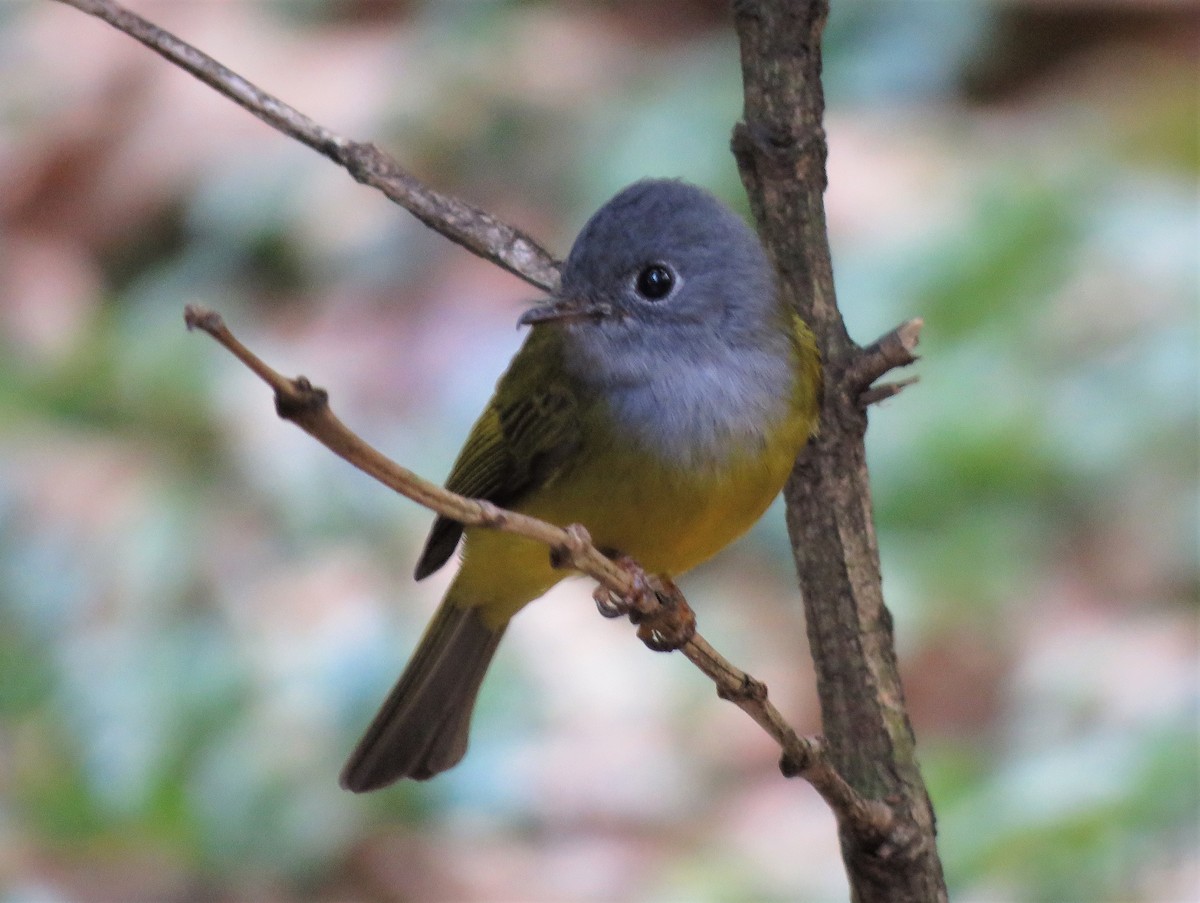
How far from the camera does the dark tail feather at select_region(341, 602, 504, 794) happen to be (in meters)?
3.00

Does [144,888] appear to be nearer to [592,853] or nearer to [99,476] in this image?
[592,853]

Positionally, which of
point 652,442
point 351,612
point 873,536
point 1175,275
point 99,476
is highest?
point 1175,275

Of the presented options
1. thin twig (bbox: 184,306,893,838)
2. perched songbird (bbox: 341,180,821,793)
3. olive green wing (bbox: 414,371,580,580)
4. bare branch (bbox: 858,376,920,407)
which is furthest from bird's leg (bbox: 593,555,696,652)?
bare branch (bbox: 858,376,920,407)

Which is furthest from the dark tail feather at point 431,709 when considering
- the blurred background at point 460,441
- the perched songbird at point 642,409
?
the blurred background at point 460,441

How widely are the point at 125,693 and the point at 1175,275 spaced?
10.0 ft

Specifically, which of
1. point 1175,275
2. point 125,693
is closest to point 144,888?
point 125,693

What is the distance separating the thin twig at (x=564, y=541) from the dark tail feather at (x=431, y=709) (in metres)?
0.80

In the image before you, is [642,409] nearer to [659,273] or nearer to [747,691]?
[659,273]

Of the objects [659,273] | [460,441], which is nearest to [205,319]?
[659,273]

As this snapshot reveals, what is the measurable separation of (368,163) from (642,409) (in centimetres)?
53

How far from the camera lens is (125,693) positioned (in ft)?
14.0

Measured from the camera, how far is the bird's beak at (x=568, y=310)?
2.61 metres

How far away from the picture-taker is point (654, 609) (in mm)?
2092

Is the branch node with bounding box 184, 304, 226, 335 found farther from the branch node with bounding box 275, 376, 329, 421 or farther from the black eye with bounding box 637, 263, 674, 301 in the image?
the black eye with bounding box 637, 263, 674, 301
